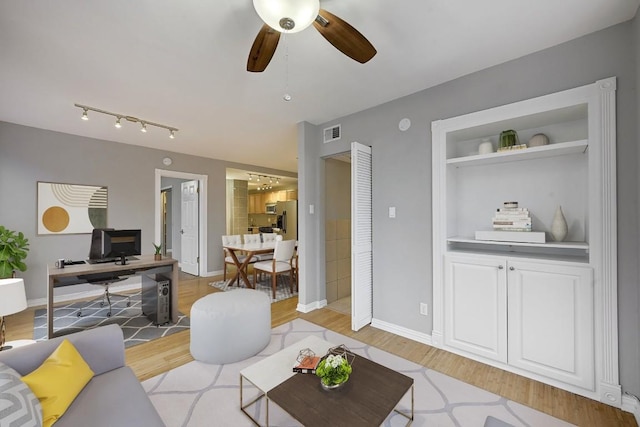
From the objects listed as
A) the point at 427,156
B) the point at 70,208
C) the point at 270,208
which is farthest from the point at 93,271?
the point at 270,208

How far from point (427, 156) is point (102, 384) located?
9.58 ft

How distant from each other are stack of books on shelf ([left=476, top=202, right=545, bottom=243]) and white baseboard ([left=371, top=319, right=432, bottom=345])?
3.70 feet

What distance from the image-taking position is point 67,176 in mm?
3982

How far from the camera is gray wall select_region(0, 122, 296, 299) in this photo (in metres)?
3.60

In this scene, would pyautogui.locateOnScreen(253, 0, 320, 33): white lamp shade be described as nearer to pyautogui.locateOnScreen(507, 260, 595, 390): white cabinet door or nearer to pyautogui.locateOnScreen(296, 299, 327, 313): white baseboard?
pyautogui.locateOnScreen(507, 260, 595, 390): white cabinet door

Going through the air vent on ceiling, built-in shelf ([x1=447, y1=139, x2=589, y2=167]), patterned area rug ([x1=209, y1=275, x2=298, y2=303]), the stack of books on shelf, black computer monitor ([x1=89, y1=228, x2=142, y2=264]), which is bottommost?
patterned area rug ([x1=209, y1=275, x2=298, y2=303])

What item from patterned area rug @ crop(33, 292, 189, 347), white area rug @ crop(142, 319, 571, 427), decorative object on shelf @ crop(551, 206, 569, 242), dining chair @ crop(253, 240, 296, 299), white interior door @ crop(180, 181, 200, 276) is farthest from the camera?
white interior door @ crop(180, 181, 200, 276)

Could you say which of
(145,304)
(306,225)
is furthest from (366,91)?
(145,304)

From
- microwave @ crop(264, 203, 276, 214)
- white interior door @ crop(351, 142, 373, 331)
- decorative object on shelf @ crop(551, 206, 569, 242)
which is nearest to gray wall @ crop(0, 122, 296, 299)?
white interior door @ crop(351, 142, 373, 331)

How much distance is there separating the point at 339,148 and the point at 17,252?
420cm

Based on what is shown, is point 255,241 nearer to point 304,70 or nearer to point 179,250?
point 179,250

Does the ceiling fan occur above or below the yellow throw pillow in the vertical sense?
above

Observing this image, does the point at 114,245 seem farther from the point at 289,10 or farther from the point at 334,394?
the point at 289,10

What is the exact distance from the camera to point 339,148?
344 cm
